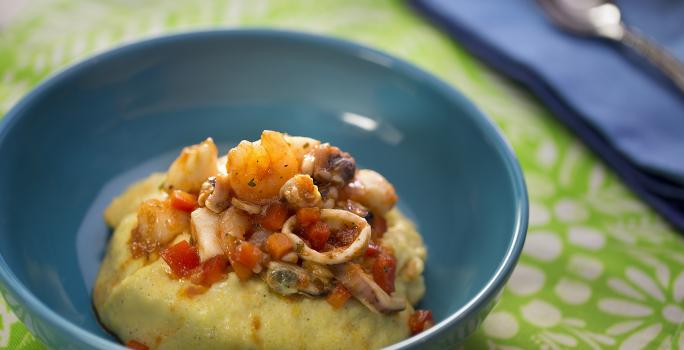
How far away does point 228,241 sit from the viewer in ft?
9.14

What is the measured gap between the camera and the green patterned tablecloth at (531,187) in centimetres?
336

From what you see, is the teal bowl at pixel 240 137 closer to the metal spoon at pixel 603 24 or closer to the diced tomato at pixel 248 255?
the diced tomato at pixel 248 255

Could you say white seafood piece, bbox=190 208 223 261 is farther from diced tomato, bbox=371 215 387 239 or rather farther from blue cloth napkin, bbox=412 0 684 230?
blue cloth napkin, bbox=412 0 684 230

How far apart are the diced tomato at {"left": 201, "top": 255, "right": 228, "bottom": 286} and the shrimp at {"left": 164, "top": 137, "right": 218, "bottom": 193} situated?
0.40 meters

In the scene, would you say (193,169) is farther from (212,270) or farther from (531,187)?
(531,187)

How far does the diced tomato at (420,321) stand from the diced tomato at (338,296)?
0.32 meters

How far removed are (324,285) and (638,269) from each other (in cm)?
179

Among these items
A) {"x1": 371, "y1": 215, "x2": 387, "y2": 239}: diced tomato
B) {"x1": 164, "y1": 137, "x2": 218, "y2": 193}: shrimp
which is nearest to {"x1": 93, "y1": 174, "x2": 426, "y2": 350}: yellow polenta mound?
{"x1": 164, "y1": 137, "x2": 218, "y2": 193}: shrimp

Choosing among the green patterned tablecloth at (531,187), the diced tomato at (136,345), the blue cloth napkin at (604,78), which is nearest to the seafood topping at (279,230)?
the diced tomato at (136,345)

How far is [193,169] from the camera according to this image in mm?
3062

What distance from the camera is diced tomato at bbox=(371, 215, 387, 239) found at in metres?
3.14

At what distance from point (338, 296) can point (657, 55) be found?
9.57 feet

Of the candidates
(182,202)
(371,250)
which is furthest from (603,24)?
(182,202)

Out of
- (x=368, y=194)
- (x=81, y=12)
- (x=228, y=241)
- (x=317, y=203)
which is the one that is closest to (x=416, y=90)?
(x=368, y=194)
